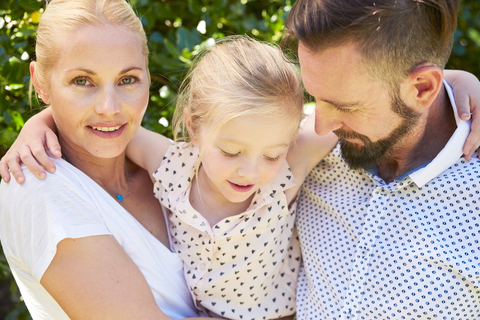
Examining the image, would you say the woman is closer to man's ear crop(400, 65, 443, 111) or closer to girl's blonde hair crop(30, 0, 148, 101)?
girl's blonde hair crop(30, 0, 148, 101)

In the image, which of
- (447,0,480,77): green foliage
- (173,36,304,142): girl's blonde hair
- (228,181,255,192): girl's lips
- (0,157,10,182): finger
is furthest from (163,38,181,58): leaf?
(447,0,480,77): green foliage

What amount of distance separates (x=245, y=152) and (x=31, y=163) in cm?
82

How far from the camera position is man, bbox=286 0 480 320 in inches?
70.5

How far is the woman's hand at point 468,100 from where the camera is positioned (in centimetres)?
188

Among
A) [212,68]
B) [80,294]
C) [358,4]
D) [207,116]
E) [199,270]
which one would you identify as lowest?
[199,270]

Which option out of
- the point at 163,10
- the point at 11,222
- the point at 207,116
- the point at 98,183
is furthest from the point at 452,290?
the point at 163,10

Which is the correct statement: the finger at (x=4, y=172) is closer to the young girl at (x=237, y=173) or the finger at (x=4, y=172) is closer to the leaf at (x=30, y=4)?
the young girl at (x=237, y=173)

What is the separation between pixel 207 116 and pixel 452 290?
1175 mm

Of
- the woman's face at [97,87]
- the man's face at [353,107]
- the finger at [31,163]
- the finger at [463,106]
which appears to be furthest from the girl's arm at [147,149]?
the finger at [463,106]

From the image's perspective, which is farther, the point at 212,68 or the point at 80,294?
the point at 212,68

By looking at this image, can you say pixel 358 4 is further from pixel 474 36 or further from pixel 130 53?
pixel 474 36

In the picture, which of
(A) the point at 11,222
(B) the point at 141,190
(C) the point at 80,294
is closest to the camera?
(C) the point at 80,294

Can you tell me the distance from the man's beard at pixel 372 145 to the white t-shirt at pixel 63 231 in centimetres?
89

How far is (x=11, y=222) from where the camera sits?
1.82 m
